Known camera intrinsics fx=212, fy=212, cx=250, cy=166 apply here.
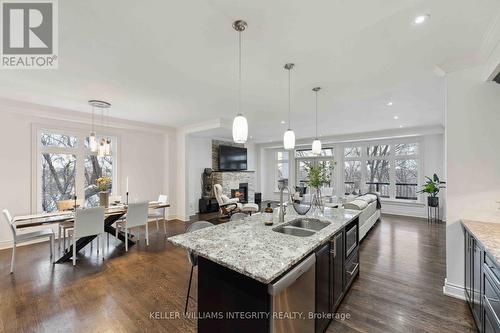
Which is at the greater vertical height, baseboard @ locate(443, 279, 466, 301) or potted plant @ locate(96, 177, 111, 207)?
potted plant @ locate(96, 177, 111, 207)

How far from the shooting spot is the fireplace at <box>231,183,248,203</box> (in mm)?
8016

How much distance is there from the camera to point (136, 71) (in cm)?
275

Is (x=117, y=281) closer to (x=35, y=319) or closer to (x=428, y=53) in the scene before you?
(x=35, y=319)

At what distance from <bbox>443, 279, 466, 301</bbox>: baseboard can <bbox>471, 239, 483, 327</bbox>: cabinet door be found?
0.44 metres

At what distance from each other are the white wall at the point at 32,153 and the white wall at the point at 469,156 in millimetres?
6150

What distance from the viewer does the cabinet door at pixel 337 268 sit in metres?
2.02

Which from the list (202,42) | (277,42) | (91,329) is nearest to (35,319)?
(91,329)

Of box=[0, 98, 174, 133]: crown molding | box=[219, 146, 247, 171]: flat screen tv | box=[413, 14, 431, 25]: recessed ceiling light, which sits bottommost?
box=[219, 146, 247, 171]: flat screen tv

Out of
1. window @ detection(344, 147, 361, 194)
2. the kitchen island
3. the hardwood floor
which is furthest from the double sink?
window @ detection(344, 147, 361, 194)

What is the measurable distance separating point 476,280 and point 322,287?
4.68 ft

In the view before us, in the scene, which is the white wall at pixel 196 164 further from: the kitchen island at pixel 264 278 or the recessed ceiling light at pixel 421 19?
the recessed ceiling light at pixel 421 19

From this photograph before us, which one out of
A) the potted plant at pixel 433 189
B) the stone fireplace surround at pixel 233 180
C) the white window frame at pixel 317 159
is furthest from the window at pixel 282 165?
the potted plant at pixel 433 189

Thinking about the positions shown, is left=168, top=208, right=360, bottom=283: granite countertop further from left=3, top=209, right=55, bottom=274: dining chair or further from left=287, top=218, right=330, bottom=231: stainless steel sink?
left=3, top=209, right=55, bottom=274: dining chair

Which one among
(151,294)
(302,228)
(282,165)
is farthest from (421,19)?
(282,165)
